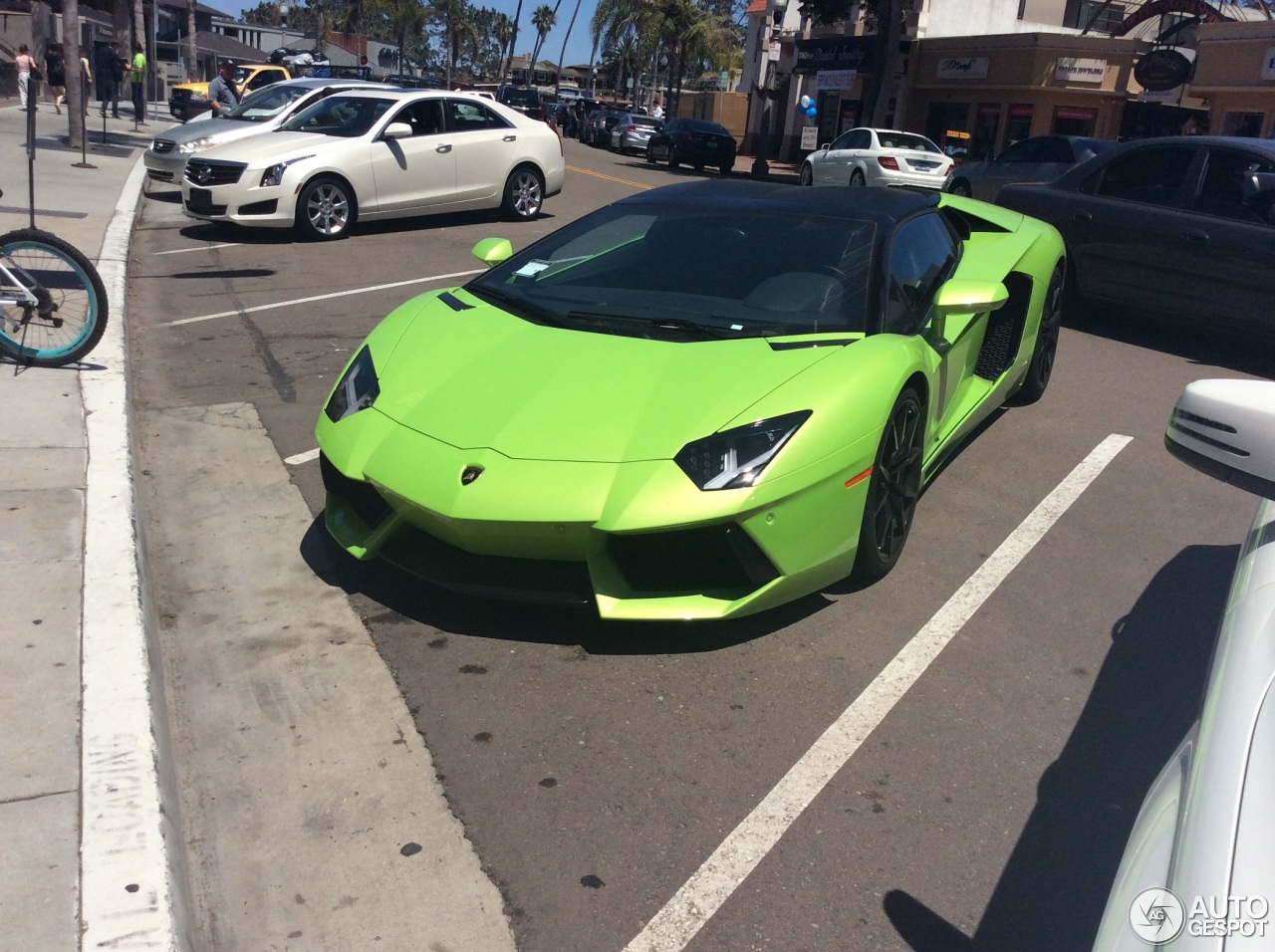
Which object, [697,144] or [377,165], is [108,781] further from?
[697,144]

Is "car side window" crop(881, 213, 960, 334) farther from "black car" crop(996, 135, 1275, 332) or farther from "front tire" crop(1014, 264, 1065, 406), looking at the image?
"black car" crop(996, 135, 1275, 332)

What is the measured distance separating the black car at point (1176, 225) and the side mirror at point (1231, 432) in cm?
615

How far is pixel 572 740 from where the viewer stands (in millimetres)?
3283

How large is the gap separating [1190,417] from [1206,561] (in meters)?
2.65

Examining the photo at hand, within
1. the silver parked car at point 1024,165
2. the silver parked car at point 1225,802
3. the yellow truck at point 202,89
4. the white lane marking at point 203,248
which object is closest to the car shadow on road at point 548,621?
the silver parked car at point 1225,802

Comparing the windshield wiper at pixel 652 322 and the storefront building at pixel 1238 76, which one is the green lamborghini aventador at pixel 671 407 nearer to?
the windshield wiper at pixel 652 322

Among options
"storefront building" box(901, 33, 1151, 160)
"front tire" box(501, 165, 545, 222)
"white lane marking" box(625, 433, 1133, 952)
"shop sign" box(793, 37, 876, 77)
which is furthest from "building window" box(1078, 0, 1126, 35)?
"white lane marking" box(625, 433, 1133, 952)

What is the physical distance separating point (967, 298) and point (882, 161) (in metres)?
17.3

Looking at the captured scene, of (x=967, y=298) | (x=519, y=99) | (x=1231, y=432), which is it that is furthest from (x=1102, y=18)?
(x=1231, y=432)

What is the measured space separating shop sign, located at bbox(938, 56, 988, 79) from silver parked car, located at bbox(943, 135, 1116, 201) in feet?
58.1

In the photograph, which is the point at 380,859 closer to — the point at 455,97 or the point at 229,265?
the point at 229,265

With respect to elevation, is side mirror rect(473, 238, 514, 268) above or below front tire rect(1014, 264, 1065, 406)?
above

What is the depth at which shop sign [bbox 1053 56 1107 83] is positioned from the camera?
29.9 metres

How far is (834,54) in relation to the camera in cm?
3644
